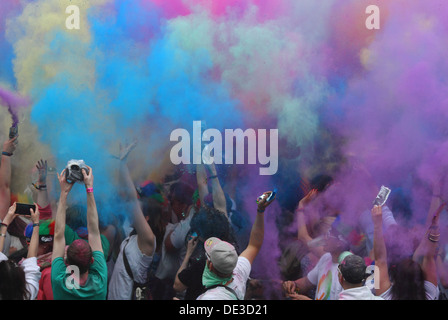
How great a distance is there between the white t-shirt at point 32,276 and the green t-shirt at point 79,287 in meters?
0.23

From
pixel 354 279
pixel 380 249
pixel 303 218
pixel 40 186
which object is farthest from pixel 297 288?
pixel 40 186

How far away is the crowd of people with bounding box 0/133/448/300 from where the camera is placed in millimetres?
4262

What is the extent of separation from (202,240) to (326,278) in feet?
3.44

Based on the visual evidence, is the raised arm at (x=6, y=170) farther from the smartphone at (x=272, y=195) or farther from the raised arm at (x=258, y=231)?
the smartphone at (x=272, y=195)

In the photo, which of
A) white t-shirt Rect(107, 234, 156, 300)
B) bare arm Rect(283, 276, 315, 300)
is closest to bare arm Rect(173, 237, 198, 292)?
white t-shirt Rect(107, 234, 156, 300)

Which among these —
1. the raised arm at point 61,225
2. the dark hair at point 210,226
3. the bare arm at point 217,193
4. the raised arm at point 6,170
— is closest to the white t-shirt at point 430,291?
the dark hair at point 210,226

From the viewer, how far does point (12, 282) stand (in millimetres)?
3869

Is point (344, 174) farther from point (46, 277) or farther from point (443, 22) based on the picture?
point (46, 277)

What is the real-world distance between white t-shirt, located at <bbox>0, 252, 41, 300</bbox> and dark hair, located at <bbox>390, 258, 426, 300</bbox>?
273 cm

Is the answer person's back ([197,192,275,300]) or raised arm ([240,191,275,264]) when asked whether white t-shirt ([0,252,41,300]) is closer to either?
person's back ([197,192,275,300])

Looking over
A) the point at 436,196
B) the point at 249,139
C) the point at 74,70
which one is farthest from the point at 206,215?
the point at 436,196

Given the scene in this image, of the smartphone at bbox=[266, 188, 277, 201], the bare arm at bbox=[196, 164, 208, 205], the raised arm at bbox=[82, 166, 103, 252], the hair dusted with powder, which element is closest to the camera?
the hair dusted with powder

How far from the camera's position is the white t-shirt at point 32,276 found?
3914mm

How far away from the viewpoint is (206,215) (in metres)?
4.47
